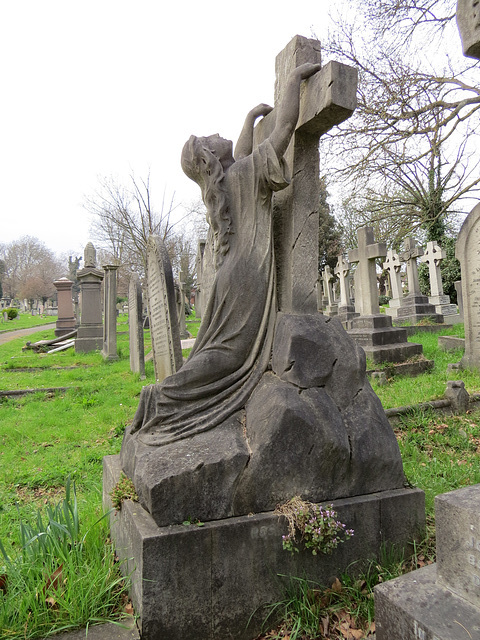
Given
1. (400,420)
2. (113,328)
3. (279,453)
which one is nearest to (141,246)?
(113,328)

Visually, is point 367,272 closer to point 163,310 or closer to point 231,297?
point 163,310

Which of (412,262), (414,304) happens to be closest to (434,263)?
(412,262)

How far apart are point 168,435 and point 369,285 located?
7.93 metres

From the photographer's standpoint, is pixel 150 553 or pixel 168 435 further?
pixel 168 435

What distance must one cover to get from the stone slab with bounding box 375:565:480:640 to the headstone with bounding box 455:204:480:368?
6.22 metres

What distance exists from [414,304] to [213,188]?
14.2 m

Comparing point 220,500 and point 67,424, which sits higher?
point 220,500

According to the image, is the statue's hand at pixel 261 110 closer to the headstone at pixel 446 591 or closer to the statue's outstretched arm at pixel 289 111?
the statue's outstretched arm at pixel 289 111

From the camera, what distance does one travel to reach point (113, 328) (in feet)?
37.4

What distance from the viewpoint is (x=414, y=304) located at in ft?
50.8

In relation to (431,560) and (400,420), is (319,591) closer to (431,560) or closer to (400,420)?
(431,560)

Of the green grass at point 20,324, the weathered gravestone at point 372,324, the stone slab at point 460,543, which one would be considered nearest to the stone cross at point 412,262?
the weathered gravestone at point 372,324

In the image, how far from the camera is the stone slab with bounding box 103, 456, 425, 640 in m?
2.03

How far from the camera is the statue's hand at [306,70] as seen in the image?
108 inches
